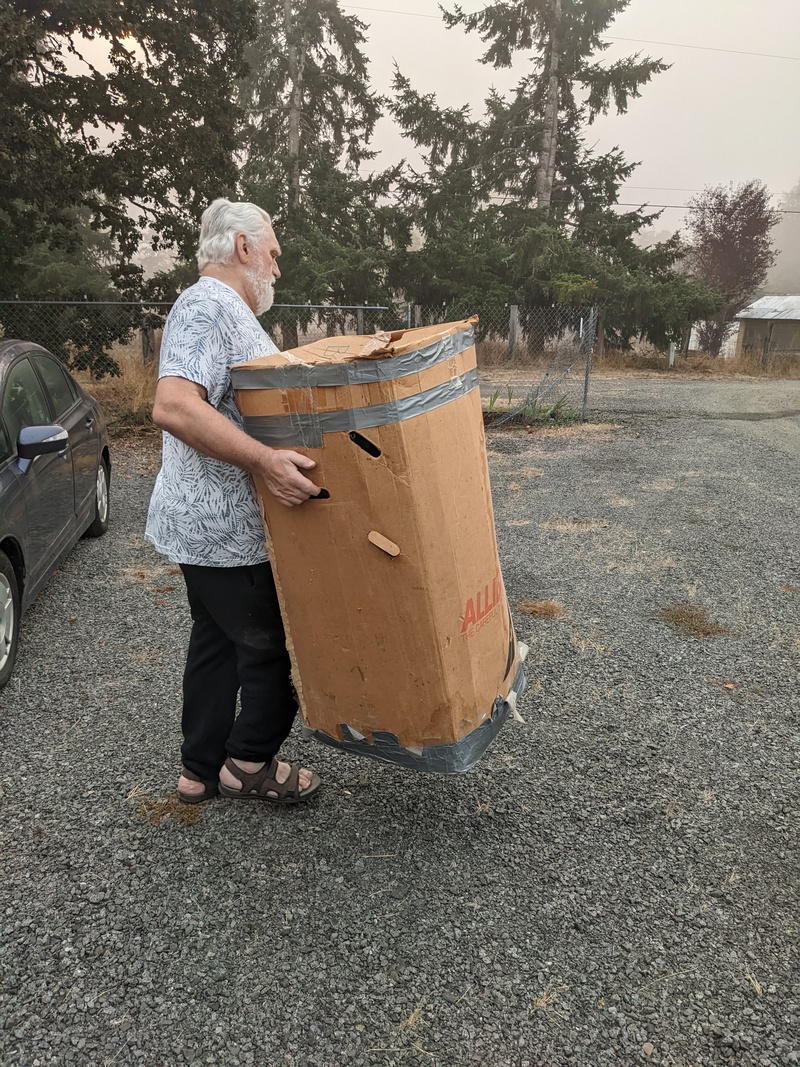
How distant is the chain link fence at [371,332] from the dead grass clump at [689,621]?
6693 mm

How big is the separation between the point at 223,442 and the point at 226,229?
0.68 meters

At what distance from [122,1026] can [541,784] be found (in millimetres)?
1525

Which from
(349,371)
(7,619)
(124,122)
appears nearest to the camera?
(349,371)

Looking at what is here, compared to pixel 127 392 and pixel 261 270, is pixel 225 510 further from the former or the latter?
pixel 127 392

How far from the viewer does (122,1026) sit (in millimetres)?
1684

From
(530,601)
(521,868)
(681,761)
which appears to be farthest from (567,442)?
(521,868)

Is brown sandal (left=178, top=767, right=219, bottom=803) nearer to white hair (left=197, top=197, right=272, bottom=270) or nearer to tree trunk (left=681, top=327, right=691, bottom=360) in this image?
white hair (left=197, top=197, right=272, bottom=270)

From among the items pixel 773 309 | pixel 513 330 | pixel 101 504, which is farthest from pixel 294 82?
pixel 101 504

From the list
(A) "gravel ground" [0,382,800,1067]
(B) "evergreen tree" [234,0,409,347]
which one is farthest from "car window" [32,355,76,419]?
(B) "evergreen tree" [234,0,409,347]

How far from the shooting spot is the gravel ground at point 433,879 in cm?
169

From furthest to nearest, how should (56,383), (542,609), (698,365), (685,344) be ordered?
(685,344)
(698,365)
(56,383)
(542,609)

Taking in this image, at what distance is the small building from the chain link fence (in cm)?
1117

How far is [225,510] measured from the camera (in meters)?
2.02

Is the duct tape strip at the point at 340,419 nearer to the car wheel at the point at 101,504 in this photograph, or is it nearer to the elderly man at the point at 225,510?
the elderly man at the point at 225,510
